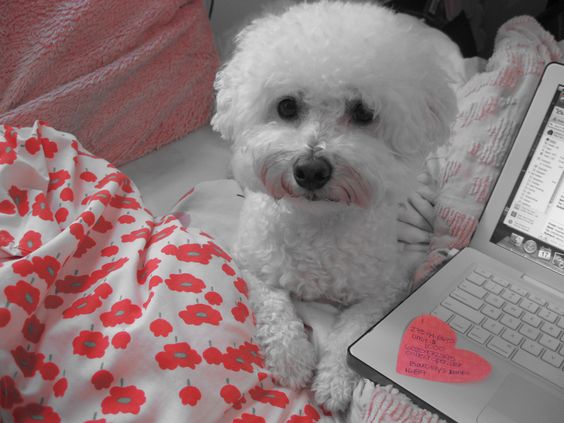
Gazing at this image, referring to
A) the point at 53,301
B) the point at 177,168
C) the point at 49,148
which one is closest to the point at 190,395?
the point at 53,301

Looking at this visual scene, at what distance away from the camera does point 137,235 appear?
95 cm

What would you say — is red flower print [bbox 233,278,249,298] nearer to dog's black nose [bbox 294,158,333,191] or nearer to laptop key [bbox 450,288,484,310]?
dog's black nose [bbox 294,158,333,191]

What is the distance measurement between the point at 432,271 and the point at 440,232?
0.55 ft

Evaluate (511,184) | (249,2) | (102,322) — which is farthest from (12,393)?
(249,2)

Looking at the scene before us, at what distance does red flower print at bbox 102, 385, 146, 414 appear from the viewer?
2.31ft

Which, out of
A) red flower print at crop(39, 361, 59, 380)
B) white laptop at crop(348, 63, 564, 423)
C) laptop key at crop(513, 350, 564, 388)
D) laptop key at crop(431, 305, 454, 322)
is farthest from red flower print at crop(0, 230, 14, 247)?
laptop key at crop(513, 350, 564, 388)

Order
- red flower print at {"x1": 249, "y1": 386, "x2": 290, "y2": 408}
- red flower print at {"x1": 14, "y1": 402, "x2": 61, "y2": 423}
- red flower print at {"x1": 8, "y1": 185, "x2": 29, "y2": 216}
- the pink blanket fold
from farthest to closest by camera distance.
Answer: the pink blanket fold < red flower print at {"x1": 8, "y1": 185, "x2": 29, "y2": 216} < red flower print at {"x1": 249, "y1": 386, "x2": 290, "y2": 408} < red flower print at {"x1": 14, "y1": 402, "x2": 61, "y2": 423}

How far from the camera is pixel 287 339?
2.91ft

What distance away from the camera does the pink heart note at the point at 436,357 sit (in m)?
0.75

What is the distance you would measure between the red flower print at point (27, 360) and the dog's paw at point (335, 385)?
0.40 meters

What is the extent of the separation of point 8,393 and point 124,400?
5.9 inches

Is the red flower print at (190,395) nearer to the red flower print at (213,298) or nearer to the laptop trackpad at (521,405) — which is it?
the red flower print at (213,298)

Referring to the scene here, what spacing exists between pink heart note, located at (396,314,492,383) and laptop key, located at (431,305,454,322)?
Answer: 0.02 m

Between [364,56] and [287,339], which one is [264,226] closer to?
[287,339]
